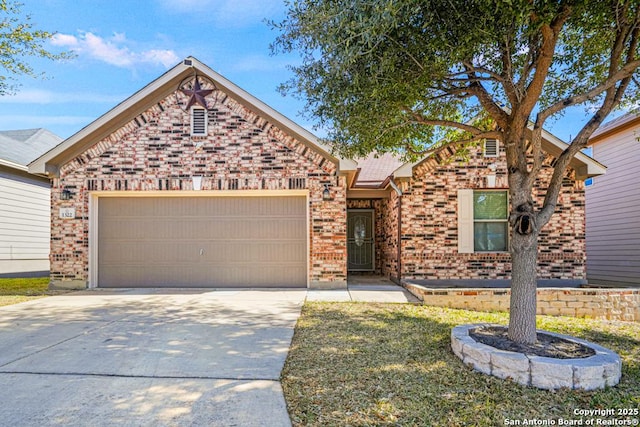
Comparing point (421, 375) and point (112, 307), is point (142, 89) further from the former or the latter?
point (421, 375)

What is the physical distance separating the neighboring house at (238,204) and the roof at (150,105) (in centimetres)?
3

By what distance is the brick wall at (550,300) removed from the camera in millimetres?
7559

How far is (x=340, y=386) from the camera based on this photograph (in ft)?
11.8

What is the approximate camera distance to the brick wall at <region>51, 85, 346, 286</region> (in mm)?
9477

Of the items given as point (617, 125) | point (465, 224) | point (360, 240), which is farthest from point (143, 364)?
point (617, 125)

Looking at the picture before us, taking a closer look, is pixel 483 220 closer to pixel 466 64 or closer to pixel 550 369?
pixel 466 64

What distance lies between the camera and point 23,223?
13555 mm

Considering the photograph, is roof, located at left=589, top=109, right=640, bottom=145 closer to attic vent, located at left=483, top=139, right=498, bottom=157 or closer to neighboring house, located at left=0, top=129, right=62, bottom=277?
attic vent, located at left=483, top=139, right=498, bottom=157

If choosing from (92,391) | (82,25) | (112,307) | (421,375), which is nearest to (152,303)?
(112,307)

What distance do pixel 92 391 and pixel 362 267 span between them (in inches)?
386

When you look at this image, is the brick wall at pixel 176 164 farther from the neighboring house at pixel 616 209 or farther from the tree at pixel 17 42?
the neighboring house at pixel 616 209

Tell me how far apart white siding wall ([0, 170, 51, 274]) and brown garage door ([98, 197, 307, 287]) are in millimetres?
5660

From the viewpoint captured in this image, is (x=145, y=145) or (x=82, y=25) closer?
(x=145, y=145)

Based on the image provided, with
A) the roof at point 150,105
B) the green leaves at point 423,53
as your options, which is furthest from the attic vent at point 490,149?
the roof at point 150,105
